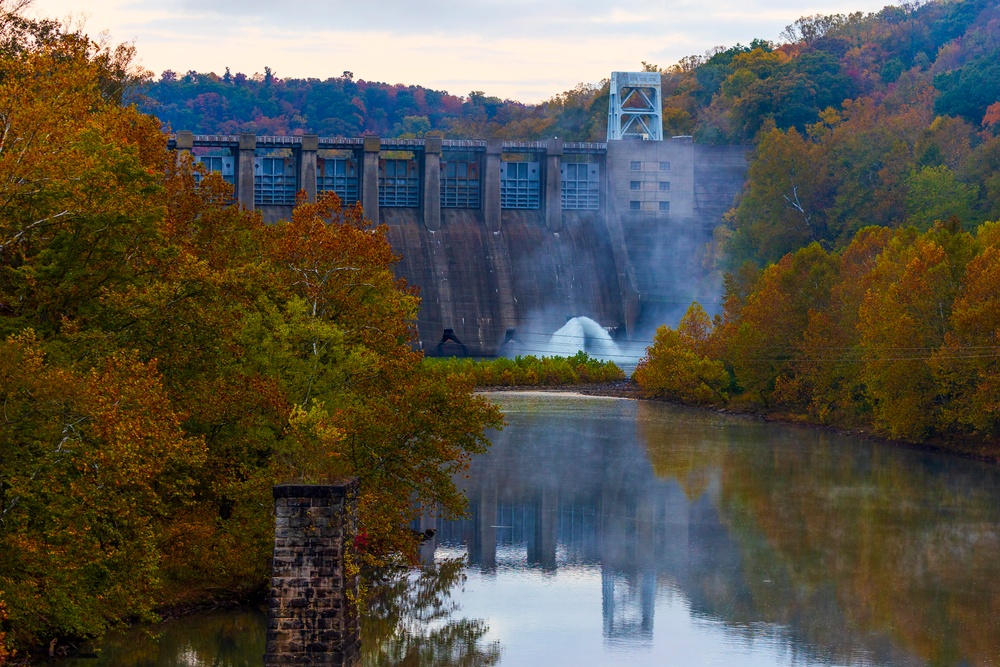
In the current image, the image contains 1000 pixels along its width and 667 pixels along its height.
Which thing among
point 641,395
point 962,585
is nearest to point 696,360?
point 641,395

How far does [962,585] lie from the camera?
38.2 m

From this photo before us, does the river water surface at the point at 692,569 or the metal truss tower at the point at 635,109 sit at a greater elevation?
the metal truss tower at the point at 635,109

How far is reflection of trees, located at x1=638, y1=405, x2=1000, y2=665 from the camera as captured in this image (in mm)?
34062

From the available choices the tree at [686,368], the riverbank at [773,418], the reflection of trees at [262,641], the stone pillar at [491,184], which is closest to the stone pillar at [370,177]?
the stone pillar at [491,184]

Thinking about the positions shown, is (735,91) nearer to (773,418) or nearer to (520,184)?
(520,184)

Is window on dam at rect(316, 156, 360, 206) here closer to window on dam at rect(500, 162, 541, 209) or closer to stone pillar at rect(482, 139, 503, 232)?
stone pillar at rect(482, 139, 503, 232)

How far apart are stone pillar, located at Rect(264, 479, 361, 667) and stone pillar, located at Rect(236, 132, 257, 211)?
78.0m

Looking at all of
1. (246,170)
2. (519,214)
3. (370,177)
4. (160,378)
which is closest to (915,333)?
(160,378)

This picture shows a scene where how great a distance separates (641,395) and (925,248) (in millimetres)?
29908

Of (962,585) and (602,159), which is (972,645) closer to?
(962,585)

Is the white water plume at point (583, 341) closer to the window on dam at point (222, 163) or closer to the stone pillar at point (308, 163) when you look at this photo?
the stone pillar at point (308, 163)

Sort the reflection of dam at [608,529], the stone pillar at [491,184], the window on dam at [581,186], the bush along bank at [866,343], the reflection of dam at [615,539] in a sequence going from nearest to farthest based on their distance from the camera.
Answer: the reflection of dam at [615,539] → the reflection of dam at [608,529] → the bush along bank at [866,343] → the stone pillar at [491,184] → the window on dam at [581,186]

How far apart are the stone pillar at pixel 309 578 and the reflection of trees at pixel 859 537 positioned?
13.0 meters

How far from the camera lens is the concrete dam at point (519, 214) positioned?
101062 millimetres
